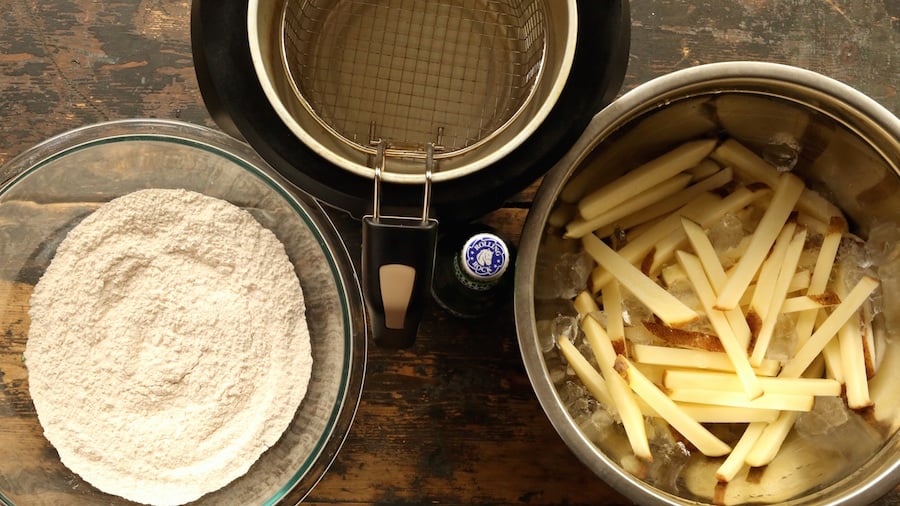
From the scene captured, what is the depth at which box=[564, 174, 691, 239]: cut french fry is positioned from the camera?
0.86 metres

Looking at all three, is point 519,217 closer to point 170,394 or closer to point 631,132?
point 631,132

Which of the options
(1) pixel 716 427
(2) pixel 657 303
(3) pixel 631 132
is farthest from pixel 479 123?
(1) pixel 716 427

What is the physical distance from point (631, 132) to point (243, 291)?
21.4 inches

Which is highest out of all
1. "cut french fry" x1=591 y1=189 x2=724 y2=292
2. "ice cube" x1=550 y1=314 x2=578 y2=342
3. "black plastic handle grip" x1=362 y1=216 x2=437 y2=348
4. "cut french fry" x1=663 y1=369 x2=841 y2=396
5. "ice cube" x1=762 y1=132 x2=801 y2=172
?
"ice cube" x1=762 y1=132 x2=801 y2=172

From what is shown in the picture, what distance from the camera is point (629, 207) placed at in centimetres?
88

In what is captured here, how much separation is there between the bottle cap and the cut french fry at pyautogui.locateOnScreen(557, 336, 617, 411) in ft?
0.51

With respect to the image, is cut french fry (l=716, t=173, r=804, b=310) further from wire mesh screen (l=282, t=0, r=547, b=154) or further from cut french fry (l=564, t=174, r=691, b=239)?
wire mesh screen (l=282, t=0, r=547, b=154)

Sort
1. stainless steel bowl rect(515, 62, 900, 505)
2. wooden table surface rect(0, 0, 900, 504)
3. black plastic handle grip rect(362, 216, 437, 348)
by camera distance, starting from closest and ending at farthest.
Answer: black plastic handle grip rect(362, 216, 437, 348)
stainless steel bowl rect(515, 62, 900, 505)
wooden table surface rect(0, 0, 900, 504)

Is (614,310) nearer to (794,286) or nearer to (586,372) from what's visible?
(586,372)

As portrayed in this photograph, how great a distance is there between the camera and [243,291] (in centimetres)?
92

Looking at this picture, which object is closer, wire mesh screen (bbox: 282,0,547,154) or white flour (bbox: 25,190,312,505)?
wire mesh screen (bbox: 282,0,547,154)

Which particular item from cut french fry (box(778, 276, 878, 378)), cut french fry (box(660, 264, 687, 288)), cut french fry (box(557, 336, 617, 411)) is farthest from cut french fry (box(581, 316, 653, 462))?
cut french fry (box(778, 276, 878, 378))

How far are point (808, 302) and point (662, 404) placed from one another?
24 cm

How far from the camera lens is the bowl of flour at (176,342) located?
91 cm
